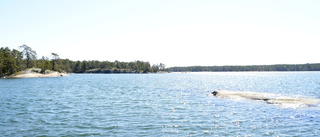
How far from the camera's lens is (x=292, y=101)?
34.6 metres

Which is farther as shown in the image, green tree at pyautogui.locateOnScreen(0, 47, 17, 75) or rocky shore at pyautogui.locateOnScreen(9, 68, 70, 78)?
rocky shore at pyautogui.locateOnScreen(9, 68, 70, 78)

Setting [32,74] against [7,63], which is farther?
[32,74]

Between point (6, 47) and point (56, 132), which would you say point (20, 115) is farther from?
point (6, 47)

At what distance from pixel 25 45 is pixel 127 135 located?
168652mm

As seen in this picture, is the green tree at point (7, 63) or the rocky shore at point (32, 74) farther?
the rocky shore at point (32, 74)

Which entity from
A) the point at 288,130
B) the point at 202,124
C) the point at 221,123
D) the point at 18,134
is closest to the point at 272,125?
the point at 288,130

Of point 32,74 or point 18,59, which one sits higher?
point 18,59

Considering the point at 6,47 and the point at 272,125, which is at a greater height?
the point at 6,47

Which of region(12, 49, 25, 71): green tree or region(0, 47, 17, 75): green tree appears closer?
region(0, 47, 17, 75): green tree

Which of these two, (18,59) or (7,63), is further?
(18,59)

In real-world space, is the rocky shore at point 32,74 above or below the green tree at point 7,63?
below

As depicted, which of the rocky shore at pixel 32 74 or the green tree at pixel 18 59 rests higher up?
the green tree at pixel 18 59

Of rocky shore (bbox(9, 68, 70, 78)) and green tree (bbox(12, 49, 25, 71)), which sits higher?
green tree (bbox(12, 49, 25, 71))

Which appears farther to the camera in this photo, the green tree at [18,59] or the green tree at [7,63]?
the green tree at [18,59]
